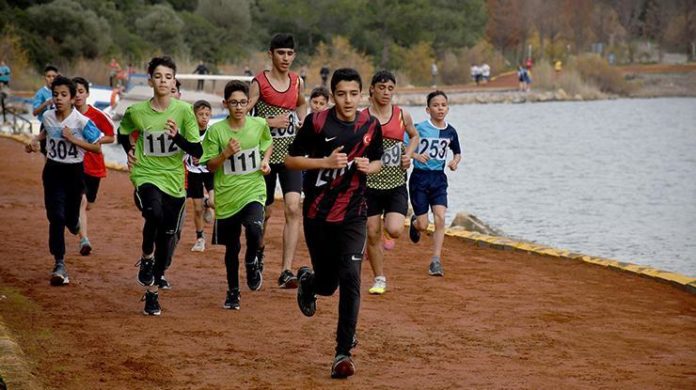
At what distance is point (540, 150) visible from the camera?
59.8m

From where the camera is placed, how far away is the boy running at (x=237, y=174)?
35.0 ft

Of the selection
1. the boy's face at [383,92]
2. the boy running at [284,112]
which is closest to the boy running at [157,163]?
the boy running at [284,112]

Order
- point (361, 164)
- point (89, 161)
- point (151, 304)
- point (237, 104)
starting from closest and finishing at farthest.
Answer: point (361, 164) → point (151, 304) → point (237, 104) → point (89, 161)

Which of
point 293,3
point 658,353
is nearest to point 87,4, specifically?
point 293,3

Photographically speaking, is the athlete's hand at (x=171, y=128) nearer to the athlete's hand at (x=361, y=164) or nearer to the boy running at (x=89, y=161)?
the boy running at (x=89, y=161)

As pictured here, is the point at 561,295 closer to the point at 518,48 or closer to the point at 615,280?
the point at 615,280

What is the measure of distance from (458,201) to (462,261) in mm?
22097

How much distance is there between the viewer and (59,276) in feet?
39.3

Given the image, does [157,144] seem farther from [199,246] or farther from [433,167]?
[199,246]

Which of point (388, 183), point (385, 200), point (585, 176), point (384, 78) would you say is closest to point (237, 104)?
point (384, 78)

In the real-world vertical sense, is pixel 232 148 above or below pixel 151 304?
above

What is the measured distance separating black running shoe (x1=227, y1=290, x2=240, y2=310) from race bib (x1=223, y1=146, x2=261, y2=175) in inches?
41.3

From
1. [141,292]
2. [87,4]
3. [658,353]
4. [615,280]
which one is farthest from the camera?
[87,4]

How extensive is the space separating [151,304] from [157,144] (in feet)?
4.46
